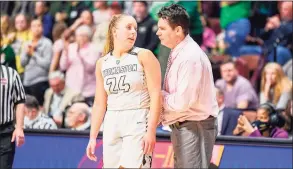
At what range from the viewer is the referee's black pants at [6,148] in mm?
6957

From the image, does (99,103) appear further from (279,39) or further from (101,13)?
(101,13)

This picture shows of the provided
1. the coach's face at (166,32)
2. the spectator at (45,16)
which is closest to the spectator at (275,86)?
the spectator at (45,16)

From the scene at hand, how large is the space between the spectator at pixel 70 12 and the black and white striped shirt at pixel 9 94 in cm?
425

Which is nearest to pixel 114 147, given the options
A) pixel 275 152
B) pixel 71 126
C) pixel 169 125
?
pixel 169 125

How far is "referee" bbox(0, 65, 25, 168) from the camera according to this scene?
275 inches

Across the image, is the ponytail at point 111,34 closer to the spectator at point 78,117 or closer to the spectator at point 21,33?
the spectator at point 78,117

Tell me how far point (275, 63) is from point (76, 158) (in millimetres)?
2582

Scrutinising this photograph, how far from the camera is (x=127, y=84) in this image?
5691 mm

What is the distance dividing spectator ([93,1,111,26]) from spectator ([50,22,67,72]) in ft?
1.49

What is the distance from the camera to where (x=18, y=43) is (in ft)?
36.8

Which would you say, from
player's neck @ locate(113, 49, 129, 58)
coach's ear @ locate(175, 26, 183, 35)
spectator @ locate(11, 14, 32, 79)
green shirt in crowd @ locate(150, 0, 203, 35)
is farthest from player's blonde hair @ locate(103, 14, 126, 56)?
spectator @ locate(11, 14, 32, 79)

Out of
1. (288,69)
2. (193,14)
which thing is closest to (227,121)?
(288,69)

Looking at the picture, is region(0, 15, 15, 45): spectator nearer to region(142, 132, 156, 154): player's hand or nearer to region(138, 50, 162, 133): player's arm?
region(138, 50, 162, 133): player's arm

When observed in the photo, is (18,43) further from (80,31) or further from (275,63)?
(275,63)
